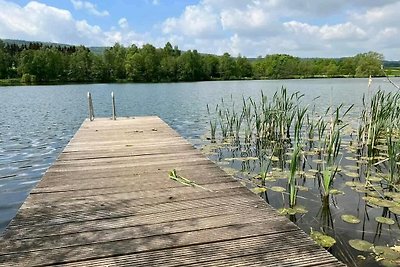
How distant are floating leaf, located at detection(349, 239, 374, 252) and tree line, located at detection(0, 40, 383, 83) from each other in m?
63.1

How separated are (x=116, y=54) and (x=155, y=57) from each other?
380 inches

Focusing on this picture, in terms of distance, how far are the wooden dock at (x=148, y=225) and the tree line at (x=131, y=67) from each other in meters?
63.6

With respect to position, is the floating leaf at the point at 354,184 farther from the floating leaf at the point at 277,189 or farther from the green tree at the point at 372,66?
the green tree at the point at 372,66

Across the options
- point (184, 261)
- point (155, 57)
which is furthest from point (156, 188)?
point (155, 57)

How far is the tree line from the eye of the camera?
66.1 meters

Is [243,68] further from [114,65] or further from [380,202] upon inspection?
[380,202]

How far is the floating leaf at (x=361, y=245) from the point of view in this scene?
3377 mm

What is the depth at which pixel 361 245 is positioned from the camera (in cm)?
343

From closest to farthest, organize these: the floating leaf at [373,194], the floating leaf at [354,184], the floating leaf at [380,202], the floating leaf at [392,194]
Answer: the floating leaf at [380,202] < the floating leaf at [392,194] < the floating leaf at [373,194] < the floating leaf at [354,184]

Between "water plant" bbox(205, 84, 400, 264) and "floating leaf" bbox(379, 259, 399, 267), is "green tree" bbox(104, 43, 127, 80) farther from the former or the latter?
"floating leaf" bbox(379, 259, 399, 267)

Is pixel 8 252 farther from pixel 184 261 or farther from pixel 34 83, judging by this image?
pixel 34 83

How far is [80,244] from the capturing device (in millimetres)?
2354

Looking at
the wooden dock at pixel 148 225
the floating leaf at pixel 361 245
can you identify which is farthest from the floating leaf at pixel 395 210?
the wooden dock at pixel 148 225

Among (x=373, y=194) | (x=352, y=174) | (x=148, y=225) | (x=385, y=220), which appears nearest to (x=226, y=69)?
(x=352, y=174)
